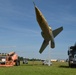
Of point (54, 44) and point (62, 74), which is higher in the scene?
point (54, 44)

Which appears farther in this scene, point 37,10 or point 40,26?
point 40,26

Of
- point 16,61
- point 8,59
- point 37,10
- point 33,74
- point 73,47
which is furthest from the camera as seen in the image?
point 16,61

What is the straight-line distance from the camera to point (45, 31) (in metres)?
34.6

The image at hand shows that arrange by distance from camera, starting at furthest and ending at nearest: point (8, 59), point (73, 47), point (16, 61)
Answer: point (16, 61), point (8, 59), point (73, 47)

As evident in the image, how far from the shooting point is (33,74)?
15.9 m

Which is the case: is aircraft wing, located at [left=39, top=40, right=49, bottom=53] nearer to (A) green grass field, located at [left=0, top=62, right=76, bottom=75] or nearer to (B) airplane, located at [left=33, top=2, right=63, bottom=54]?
(B) airplane, located at [left=33, top=2, right=63, bottom=54]

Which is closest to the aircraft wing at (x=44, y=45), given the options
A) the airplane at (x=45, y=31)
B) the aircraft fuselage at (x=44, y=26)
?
the airplane at (x=45, y=31)

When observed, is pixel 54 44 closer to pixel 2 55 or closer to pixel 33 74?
pixel 2 55

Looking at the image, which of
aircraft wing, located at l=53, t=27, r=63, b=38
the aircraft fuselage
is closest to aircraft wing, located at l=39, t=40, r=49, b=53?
aircraft wing, located at l=53, t=27, r=63, b=38


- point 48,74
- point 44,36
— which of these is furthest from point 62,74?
point 44,36

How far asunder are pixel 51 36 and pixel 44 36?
4.46 ft

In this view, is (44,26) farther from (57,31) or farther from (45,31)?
(57,31)

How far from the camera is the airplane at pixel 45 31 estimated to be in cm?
3105

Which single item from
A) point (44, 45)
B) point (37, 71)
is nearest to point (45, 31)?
point (44, 45)
